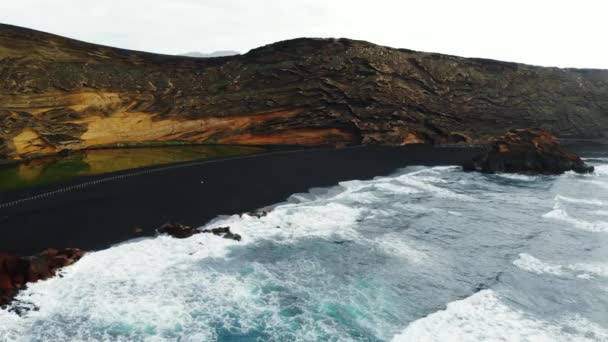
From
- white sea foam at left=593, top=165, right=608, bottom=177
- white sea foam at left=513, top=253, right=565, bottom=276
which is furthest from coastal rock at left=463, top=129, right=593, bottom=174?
white sea foam at left=513, top=253, right=565, bottom=276

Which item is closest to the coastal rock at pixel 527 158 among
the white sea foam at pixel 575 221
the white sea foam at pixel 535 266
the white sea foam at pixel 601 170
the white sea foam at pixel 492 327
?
the white sea foam at pixel 601 170

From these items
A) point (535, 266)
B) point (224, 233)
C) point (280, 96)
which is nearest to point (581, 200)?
point (535, 266)

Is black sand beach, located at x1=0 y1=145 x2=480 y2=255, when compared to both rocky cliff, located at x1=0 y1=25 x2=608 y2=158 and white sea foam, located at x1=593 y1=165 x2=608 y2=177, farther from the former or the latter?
white sea foam, located at x1=593 y1=165 x2=608 y2=177

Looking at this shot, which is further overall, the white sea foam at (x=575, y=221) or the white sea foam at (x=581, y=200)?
the white sea foam at (x=581, y=200)

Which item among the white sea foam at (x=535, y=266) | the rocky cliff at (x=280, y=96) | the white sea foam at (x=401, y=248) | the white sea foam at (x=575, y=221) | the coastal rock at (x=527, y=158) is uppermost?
the rocky cliff at (x=280, y=96)

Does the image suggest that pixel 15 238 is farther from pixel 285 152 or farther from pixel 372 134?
pixel 372 134

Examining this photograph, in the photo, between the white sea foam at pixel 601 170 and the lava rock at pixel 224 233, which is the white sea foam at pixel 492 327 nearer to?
the lava rock at pixel 224 233

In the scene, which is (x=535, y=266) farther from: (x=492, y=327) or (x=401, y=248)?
(x=492, y=327)
